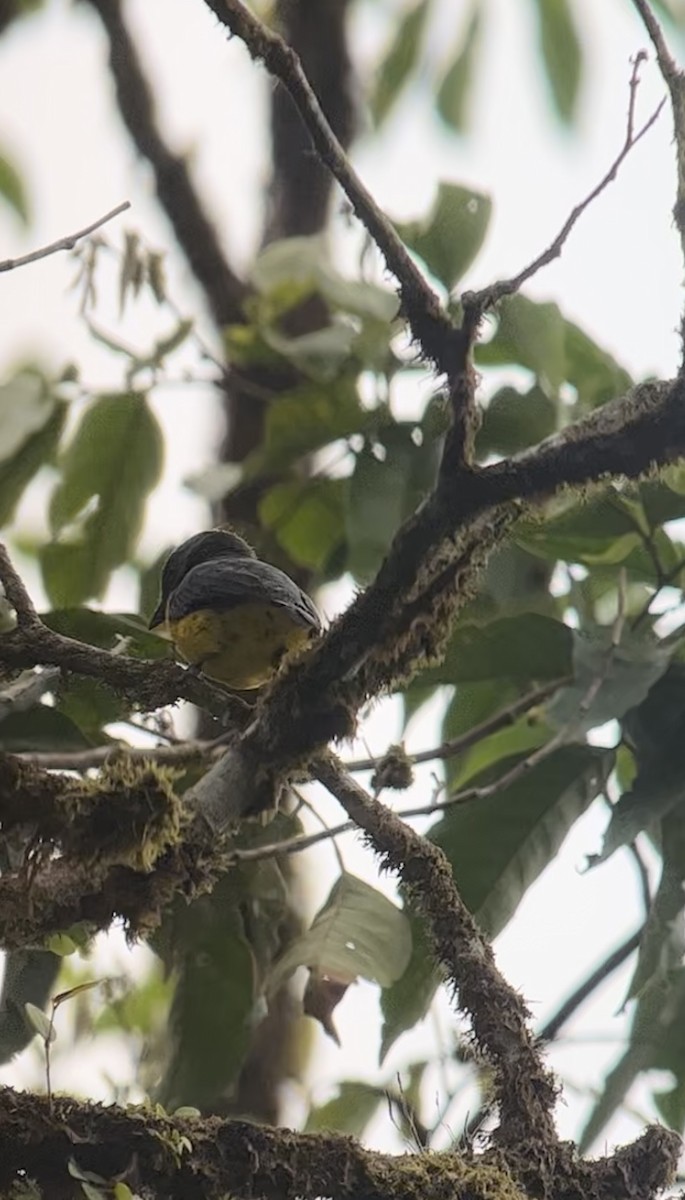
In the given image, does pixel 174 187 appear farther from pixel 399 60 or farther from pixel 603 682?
pixel 603 682

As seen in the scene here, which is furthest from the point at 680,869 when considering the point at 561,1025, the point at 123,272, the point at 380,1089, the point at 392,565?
the point at 123,272

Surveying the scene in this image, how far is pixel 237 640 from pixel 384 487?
1.25ft

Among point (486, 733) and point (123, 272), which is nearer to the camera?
point (486, 733)

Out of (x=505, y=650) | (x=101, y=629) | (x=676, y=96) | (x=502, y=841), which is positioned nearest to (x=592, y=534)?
(x=505, y=650)

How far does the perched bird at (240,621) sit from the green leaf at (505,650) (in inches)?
9.1

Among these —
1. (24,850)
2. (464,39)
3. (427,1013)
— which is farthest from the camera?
(464,39)

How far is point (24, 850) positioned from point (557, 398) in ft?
3.51

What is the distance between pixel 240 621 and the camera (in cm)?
138

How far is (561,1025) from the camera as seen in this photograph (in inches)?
58.5

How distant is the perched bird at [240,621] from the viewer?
1356 mm

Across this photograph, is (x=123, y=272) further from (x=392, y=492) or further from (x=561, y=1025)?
(x=561, y=1025)

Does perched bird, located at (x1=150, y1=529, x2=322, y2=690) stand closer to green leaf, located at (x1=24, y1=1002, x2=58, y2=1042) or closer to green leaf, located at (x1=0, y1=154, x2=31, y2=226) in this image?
green leaf, located at (x1=24, y1=1002, x2=58, y2=1042)

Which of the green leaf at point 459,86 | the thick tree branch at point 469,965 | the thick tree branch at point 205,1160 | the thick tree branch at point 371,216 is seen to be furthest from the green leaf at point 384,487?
the green leaf at point 459,86

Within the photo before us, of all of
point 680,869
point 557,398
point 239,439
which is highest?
point 239,439
